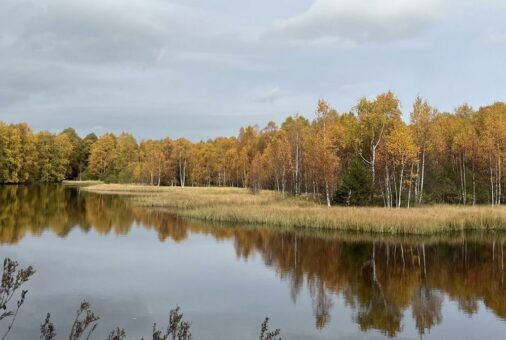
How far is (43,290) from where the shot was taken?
1552cm

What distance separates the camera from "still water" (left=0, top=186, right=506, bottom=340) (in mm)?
12648

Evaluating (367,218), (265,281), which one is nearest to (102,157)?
(367,218)

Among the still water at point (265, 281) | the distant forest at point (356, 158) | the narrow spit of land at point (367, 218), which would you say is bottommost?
the still water at point (265, 281)

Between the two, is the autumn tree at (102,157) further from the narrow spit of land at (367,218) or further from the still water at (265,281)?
the still water at (265,281)

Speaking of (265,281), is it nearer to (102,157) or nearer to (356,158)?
(356,158)

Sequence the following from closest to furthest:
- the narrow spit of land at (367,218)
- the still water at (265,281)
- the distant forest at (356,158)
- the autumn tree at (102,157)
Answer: the still water at (265,281) < the narrow spit of land at (367,218) < the distant forest at (356,158) < the autumn tree at (102,157)

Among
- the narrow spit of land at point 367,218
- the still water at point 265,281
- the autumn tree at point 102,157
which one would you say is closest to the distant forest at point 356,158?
the narrow spit of land at point 367,218

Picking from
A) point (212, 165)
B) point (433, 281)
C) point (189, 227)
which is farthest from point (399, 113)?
point (212, 165)

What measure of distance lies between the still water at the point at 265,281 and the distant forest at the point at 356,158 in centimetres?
1184

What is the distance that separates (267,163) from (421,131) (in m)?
30.1

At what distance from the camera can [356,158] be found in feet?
141

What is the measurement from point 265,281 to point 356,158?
1065 inches

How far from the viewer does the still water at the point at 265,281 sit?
12.6 meters

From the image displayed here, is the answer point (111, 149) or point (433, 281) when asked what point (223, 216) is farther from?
point (111, 149)
